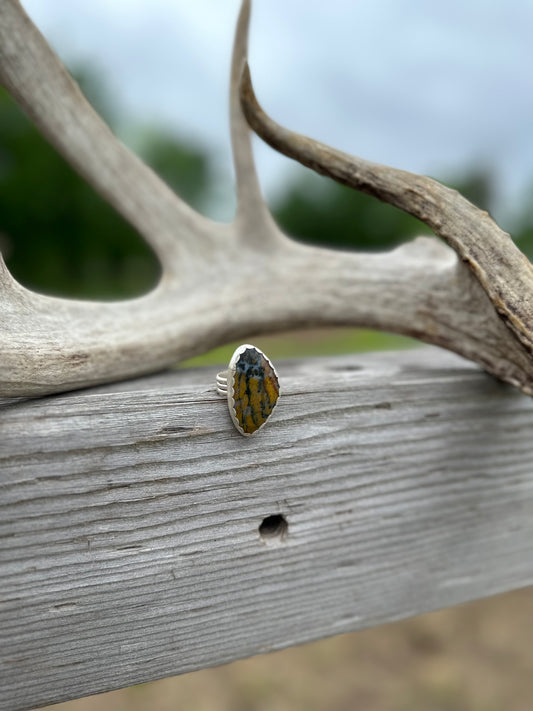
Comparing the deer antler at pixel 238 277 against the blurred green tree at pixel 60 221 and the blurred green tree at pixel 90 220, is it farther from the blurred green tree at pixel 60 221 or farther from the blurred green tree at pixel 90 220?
the blurred green tree at pixel 60 221

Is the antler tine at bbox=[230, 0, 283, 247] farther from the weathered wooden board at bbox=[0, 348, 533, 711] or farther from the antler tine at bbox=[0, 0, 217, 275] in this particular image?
the weathered wooden board at bbox=[0, 348, 533, 711]

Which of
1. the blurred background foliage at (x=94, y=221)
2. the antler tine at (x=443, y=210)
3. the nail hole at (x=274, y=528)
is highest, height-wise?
the blurred background foliage at (x=94, y=221)

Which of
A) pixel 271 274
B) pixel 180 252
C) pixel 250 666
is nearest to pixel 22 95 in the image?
pixel 180 252

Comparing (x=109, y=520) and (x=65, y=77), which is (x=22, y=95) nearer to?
(x=65, y=77)

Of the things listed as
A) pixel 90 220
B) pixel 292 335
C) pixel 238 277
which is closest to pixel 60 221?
pixel 90 220

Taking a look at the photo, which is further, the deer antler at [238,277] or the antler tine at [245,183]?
the antler tine at [245,183]

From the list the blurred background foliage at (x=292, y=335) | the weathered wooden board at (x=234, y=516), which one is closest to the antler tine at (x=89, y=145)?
the weathered wooden board at (x=234, y=516)

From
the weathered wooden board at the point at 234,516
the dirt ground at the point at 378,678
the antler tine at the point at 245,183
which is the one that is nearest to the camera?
the weathered wooden board at the point at 234,516
